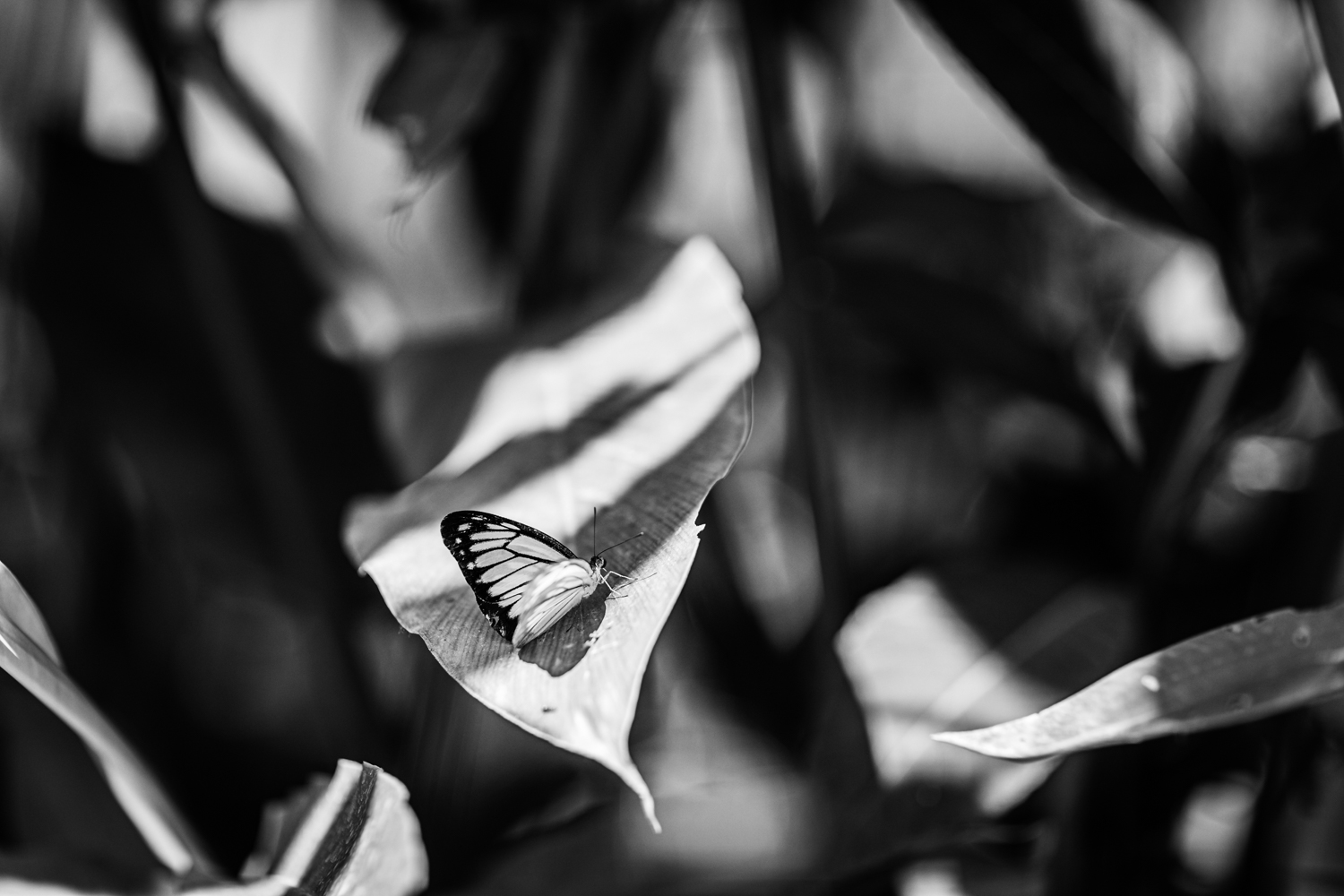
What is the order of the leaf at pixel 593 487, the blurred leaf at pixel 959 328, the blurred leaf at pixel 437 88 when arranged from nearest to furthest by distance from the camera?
the leaf at pixel 593 487 < the blurred leaf at pixel 437 88 < the blurred leaf at pixel 959 328

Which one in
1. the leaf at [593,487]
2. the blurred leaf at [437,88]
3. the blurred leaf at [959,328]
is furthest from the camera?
the blurred leaf at [959,328]

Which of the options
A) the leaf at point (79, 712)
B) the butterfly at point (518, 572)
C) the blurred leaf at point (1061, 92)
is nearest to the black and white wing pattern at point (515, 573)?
the butterfly at point (518, 572)

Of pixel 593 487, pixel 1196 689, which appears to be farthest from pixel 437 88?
pixel 1196 689

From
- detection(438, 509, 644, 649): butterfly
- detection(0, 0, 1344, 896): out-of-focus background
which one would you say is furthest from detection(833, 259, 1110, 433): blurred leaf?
detection(438, 509, 644, 649): butterfly

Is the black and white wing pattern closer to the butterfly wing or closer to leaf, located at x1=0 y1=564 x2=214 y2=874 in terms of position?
the butterfly wing

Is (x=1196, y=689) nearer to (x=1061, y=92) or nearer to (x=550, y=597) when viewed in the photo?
(x=550, y=597)

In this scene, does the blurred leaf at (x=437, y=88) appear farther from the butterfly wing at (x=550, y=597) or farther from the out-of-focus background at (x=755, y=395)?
the butterfly wing at (x=550, y=597)

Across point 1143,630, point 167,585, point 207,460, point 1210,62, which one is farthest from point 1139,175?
point 167,585
